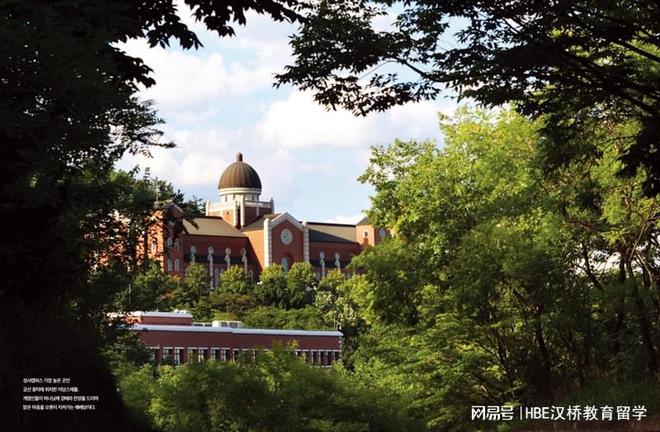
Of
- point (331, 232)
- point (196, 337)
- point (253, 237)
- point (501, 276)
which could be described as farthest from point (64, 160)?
point (331, 232)

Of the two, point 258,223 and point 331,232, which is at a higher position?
point 258,223

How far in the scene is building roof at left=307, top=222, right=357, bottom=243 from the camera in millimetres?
186000

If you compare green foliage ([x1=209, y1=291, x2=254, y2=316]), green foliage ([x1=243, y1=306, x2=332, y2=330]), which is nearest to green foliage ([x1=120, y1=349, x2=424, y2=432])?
green foliage ([x1=243, y1=306, x2=332, y2=330])

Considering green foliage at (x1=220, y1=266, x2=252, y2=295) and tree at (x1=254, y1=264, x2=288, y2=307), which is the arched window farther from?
tree at (x1=254, y1=264, x2=288, y2=307)

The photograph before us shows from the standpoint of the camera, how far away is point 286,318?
122 meters

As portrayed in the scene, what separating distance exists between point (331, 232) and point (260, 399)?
162817mm

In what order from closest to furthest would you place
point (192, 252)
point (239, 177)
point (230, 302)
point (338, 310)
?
point (230, 302) < point (338, 310) < point (192, 252) < point (239, 177)

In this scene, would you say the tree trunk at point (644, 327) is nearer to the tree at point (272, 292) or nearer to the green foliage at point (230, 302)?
the green foliage at point (230, 302)

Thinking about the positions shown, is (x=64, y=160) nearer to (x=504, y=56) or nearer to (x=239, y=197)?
(x=504, y=56)

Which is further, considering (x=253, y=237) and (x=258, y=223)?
(x=258, y=223)

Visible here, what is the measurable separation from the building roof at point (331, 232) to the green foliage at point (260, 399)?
500 ft

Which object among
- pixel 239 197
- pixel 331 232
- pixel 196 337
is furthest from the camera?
pixel 331 232

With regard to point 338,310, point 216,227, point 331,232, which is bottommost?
point 338,310

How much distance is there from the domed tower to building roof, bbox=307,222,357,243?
8.02m
